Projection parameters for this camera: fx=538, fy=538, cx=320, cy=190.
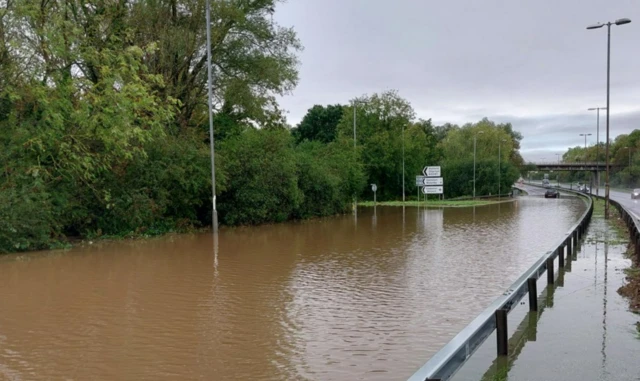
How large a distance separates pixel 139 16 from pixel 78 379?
24871mm

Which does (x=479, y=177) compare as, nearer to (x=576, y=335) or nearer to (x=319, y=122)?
(x=319, y=122)

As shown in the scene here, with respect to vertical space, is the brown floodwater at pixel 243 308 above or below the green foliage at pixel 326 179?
below

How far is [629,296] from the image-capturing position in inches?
412

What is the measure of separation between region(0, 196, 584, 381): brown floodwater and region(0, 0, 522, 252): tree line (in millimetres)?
3430

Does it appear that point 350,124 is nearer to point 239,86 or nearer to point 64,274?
point 239,86

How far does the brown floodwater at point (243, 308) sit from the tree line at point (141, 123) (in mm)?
3430

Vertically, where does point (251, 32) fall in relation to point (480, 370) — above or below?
above

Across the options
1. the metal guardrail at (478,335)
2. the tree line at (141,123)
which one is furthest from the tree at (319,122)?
the metal guardrail at (478,335)

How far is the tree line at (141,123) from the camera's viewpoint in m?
20.3

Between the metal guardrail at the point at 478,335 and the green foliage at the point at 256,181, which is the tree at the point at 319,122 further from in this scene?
the metal guardrail at the point at 478,335

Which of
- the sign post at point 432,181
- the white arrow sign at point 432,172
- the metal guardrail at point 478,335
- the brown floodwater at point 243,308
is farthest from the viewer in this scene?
the white arrow sign at point 432,172

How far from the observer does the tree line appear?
20344 mm

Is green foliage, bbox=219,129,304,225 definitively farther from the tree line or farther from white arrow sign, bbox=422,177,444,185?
white arrow sign, bbox=422,177,444,185

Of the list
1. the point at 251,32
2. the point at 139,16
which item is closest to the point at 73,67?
the point at 139,16
